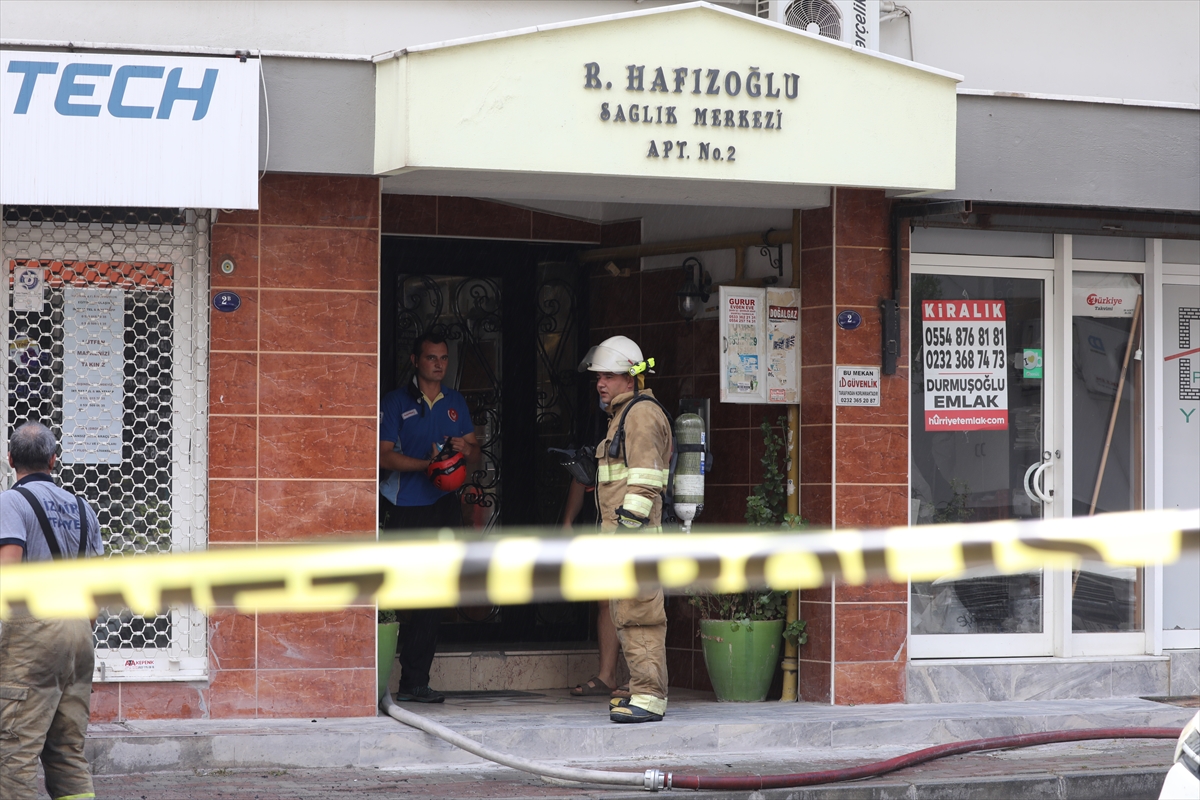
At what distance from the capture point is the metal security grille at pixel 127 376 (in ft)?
26.3

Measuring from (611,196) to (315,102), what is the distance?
6.50ft

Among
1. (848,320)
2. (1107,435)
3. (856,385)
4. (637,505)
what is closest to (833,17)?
(848,320)

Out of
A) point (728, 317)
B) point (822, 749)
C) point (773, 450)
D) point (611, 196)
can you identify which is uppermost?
point (611, 196)

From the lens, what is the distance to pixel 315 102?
7738mm

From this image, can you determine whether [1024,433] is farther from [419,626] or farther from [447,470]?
[419,626]

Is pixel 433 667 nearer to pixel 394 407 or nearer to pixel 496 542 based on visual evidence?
pixel 394 407

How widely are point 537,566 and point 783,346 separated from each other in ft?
24.0

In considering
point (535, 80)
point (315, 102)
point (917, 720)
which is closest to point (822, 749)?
point (917, 720)

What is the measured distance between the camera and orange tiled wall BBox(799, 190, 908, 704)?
8.80 meters

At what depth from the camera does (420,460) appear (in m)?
9.05

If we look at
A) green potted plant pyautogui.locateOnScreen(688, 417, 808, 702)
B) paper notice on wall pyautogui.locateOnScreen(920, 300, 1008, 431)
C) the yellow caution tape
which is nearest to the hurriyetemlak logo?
paper notice on wall pyautogui.locateOnScreen(920, 300, 1008, 431)

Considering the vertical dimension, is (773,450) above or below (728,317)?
below

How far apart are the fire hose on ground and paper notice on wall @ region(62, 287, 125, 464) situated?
2167 millimetres

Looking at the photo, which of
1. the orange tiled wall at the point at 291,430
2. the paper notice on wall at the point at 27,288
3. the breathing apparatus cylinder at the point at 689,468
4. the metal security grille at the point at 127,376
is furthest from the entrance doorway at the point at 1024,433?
the paper notice on wall at the point at 27,288
